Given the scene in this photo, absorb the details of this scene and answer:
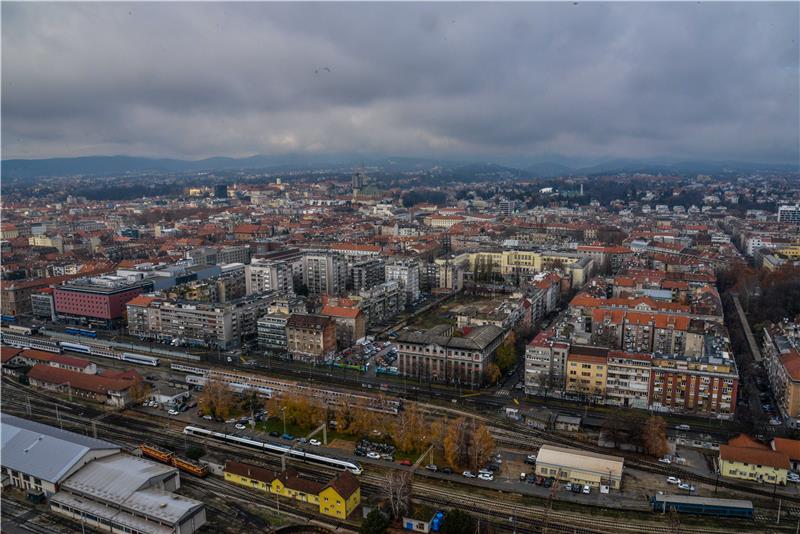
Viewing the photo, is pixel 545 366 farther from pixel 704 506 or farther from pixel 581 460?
pixel 704 506

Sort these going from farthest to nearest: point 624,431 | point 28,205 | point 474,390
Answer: point 28,205 → point 474,390 → point 624,431

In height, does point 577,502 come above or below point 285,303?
below

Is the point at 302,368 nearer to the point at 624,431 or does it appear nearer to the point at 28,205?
the point at 624,431

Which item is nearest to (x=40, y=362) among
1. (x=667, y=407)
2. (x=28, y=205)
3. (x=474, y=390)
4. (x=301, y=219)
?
(x=474, y=390)

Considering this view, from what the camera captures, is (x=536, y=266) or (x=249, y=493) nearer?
(x=249, y=493)

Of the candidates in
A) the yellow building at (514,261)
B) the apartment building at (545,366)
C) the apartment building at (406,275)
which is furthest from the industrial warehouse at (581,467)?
the yellow building at (514,261)

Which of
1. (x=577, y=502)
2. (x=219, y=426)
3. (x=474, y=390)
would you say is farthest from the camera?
(x=474, y=390)

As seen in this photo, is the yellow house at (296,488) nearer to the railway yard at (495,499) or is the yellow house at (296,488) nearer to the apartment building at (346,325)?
the railway yard at (495,499)

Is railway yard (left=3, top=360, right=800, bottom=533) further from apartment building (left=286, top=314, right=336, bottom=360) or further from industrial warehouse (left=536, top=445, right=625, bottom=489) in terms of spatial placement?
apartment building (left=286, top=314, right=336, bottom=360)

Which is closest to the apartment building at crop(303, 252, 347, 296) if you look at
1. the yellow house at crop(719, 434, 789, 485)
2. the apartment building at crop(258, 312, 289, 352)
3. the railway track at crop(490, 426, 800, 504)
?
the apartment building at crop(258, 312, 289, 352)
